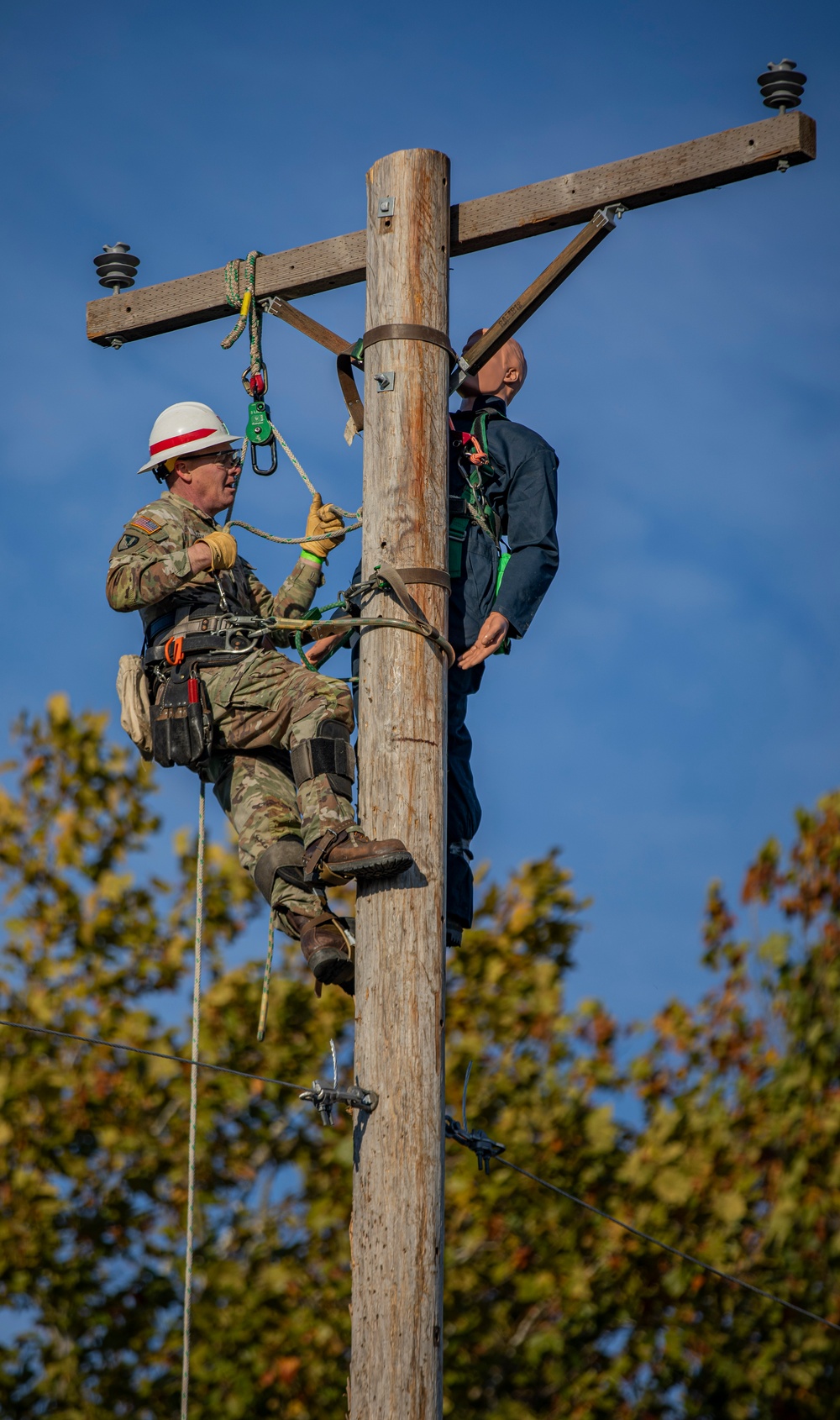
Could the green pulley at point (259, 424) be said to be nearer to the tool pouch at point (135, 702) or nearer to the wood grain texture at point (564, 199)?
the wood grain texture at point (564, 199)

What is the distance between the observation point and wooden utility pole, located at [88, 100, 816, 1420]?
4430mm

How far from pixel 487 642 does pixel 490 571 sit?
1.19 feet

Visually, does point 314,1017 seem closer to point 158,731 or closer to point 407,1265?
point 158,731

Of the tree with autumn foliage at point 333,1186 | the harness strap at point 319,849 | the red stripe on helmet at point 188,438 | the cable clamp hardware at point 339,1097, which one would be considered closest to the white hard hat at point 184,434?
the red stripe on helmet at point 188,438

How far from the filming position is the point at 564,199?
5367 mm

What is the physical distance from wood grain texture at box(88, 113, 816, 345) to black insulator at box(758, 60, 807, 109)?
85mm

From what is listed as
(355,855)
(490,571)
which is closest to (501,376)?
(490,571)

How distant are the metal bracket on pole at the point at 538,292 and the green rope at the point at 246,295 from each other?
0.82 metres

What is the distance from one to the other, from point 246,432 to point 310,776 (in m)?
1.46

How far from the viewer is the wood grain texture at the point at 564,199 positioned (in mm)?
5152

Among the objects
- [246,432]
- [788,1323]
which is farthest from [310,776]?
[788,1323]

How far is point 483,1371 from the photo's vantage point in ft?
41.2

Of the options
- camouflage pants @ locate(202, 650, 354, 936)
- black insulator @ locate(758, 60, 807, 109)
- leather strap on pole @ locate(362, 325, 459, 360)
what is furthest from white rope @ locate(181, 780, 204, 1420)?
black insulator @ locate(758, 60, 807, 109)

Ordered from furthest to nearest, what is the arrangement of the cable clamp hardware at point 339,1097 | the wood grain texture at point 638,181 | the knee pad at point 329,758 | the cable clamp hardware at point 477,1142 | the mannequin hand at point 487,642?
1. the mannequin hand at point 487,642
2. the knee pad at point 329,758
3. the wood grain texture at point 638,181
4. the cable clamp hardware at point 477,1142
5. the cable clamp hardware at point 339,1097
